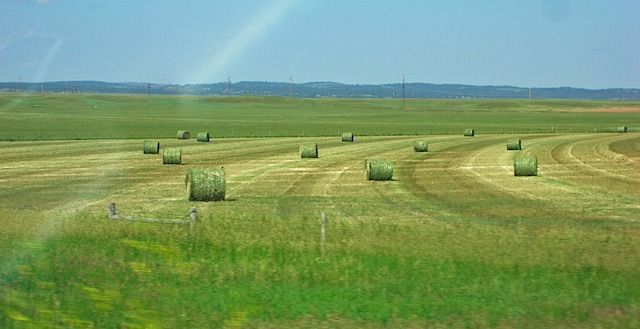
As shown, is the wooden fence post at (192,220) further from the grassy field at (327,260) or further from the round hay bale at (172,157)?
the round hay bale at (172,157)

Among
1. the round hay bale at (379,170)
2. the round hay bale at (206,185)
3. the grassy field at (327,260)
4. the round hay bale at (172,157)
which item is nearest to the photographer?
the grassy field at (327,260)

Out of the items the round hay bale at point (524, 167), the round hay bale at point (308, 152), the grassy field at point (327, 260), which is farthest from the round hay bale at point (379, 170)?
the round hay bale at point (308, 152)

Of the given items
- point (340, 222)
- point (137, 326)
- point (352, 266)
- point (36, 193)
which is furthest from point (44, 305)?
point (36, 193)

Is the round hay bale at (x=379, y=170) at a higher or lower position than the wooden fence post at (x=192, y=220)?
lower

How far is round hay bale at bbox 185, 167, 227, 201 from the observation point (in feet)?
109

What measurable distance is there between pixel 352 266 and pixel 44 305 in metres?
5.89

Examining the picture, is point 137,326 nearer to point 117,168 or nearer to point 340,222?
point 340,222

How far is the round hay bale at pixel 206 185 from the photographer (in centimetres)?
3328

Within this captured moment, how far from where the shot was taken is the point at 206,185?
109 ft

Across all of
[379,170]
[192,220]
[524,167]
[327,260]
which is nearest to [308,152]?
[379,170]

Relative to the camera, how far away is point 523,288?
56.7 feet

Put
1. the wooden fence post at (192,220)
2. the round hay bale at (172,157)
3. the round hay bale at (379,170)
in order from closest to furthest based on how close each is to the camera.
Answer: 1. the wooden fence post at (192,220)
2. the round hay bale at (379,170)
3. the round hay bale at (172,157)

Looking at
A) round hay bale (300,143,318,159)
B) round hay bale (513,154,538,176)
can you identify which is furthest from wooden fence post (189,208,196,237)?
round hay bale (300,143,318,159)

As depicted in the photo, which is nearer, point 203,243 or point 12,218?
point 203,243
